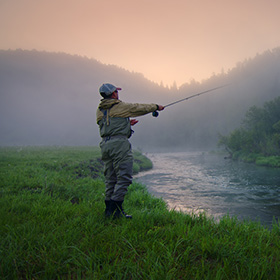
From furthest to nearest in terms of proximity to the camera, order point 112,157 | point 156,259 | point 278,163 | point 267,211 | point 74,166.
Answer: point 278,163 < point 74,166 < point 267,211 < point 112,157 < point 156,259

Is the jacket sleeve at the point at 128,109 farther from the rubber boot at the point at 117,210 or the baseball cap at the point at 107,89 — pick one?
the rubber boot at the point at 117,210

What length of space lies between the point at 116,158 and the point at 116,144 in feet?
0.89

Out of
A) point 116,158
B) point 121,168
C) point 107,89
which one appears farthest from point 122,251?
point 107,89

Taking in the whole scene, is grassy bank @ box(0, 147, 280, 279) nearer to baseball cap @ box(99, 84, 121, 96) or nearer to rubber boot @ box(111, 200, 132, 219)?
rubber boot @ box(111, 200, 132, 219)

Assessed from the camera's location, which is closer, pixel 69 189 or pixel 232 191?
pixel 69 189

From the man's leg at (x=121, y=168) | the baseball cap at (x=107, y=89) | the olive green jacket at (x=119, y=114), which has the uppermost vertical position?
the baseball cap at (x=107, y=89)

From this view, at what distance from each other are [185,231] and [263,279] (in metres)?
1.33

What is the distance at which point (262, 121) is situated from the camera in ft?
152

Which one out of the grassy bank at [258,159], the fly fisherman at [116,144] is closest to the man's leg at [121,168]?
the fly fisherman at [116,144]

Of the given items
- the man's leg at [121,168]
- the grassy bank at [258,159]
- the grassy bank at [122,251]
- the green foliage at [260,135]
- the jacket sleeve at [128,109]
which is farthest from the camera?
the green foliage at [260,135]

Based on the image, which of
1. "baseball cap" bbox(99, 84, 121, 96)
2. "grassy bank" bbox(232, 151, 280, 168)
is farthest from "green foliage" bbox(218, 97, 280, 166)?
"baseball cap" bbox(99, 84, 121, 96)

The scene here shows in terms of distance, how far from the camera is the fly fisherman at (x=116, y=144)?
3.78 metres

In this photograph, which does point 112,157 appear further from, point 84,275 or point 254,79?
point 254,79

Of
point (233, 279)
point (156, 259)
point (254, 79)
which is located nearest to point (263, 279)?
point (233, 279)
